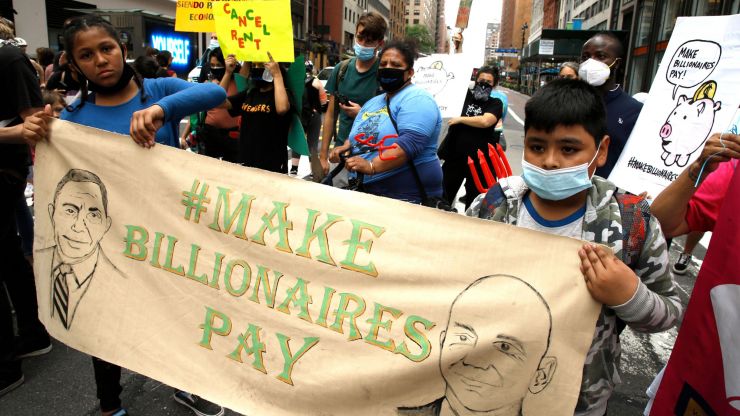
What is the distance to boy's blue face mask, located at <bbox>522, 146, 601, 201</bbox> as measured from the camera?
1.58 meters

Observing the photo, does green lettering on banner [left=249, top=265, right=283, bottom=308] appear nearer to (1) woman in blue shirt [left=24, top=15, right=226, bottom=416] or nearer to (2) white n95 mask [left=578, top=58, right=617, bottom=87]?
(1) woman in blue shirt [left=24, top=15, right=226, bottom=416]

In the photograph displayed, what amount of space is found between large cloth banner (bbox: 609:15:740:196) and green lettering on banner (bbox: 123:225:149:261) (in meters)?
2.25

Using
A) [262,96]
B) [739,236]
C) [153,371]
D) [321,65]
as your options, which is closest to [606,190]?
[739,236]

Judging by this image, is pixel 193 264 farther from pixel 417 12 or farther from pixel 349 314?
pixel 417 12

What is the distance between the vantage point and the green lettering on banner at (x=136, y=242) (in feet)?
7.36

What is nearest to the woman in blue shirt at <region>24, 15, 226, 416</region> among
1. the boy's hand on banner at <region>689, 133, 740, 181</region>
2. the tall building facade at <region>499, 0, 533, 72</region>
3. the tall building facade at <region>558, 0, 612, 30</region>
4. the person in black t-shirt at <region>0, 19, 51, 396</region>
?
the person in black t-shirt at <region>0, 19, 51, 396</region>

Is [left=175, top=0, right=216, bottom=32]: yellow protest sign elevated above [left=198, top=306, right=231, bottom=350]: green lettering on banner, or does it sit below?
above

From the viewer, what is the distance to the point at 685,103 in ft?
7.71

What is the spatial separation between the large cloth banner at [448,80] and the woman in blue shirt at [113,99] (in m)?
3.08

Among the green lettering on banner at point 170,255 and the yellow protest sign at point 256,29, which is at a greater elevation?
the yellow protest sign at point 256,29

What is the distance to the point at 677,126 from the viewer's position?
2348 millimetres

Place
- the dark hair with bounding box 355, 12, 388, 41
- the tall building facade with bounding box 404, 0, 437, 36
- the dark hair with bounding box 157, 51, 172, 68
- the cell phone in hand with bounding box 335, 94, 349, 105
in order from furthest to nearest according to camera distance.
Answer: the tall building facade with bounding box 404, 0, 437, 36, the dark hair with bounding box 157, 51, 172, 68, the cell phone in hand with bounding box 335, 94, 349, 105, the dark hair with bounding box 355, 12, 388, 41

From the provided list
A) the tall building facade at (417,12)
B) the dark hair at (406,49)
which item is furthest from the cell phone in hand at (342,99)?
the tall building facade at (417,12)

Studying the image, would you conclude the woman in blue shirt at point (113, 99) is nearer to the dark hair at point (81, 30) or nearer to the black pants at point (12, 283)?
the dark hair at point (81, 30)
